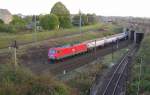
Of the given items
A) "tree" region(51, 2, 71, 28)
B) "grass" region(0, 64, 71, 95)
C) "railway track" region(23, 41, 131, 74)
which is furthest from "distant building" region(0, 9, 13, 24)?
"grass" region(0, 64, 71, 95)

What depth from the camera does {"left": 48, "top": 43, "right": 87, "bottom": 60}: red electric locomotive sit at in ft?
130

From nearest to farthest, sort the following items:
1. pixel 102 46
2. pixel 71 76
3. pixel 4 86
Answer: pixel 4 86
pixel 71 76
pixel 102 46

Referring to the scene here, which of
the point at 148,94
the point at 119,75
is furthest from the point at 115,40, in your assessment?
the point at 148,94

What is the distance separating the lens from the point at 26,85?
23312 mm

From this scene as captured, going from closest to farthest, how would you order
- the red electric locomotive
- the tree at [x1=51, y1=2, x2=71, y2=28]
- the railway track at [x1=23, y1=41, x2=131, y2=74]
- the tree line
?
1. the railway track at [x1=23, y1=41, x2=131, y2=74]
2. the red electric locomotive
3. the tree line
4. the tree at [x1=51, y1=2, x2=71, y2=28]

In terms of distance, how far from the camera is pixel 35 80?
77.9ft

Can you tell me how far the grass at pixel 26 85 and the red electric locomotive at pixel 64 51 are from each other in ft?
44.3

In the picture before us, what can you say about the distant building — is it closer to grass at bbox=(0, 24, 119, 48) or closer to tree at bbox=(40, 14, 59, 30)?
tree at bbox=(40, 14, 59, 30)

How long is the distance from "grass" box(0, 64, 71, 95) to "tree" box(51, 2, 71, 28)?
166 feet

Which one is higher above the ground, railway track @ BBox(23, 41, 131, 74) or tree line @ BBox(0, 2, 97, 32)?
tree line @ BBox(0, 2, 97, 32)

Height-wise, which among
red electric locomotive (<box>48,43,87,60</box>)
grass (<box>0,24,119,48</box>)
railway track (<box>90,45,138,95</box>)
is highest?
grass (<box>0,24,119,48</box>)

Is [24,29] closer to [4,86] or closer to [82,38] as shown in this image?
[82,38]

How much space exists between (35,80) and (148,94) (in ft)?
30.4

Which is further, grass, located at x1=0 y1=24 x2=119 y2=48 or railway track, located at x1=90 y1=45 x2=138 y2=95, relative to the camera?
grass, located at x1=0 y1=24 x2=119 y2=48
